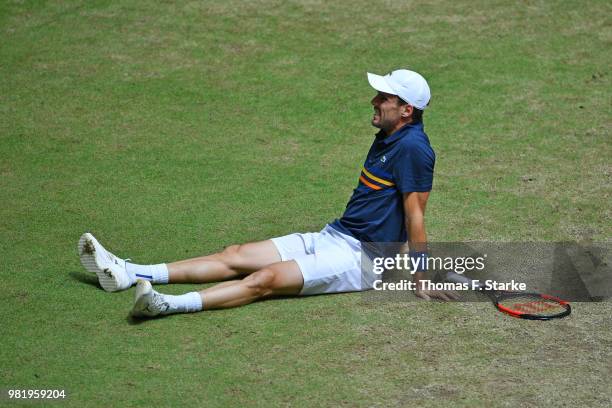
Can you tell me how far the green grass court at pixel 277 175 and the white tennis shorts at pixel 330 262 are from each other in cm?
19

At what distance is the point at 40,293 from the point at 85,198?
7.30 feet

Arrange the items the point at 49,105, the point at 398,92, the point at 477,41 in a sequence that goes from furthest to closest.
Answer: the point at 477,41, the point at 49,105, the point at 398,92

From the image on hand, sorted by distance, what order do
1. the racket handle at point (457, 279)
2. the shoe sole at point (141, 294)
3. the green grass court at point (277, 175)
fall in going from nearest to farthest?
1. the green grass court at point (277, 175)
2. the shoe sole at point (141, 294)
3. the racket handle at point (457, 279)

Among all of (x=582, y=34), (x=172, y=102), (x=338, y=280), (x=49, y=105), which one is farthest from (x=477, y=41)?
(x=338, y=280)

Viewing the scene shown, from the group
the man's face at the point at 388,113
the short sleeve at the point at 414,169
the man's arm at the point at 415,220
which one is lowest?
the man's arm at the point at 415,220

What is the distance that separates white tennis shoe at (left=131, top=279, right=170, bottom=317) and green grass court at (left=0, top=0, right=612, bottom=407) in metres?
0.11

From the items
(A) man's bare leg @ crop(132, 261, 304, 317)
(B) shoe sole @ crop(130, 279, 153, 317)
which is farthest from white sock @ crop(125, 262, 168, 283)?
(B) shoe sole @ crop(130, 279, 153, 317)

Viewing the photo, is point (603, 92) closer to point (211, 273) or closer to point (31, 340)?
point (211, 273)

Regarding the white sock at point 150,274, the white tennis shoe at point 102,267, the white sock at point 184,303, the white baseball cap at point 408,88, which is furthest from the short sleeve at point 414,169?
the white tennis shoe at point 102,267

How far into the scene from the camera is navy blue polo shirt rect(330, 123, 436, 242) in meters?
7.90

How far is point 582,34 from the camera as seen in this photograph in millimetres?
14016

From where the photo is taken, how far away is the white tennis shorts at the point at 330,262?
799cm

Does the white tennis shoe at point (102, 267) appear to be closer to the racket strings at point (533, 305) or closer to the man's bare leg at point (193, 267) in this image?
the man's bare leg at point (193, 267)

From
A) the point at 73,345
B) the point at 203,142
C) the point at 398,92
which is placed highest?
the point at 398,92
